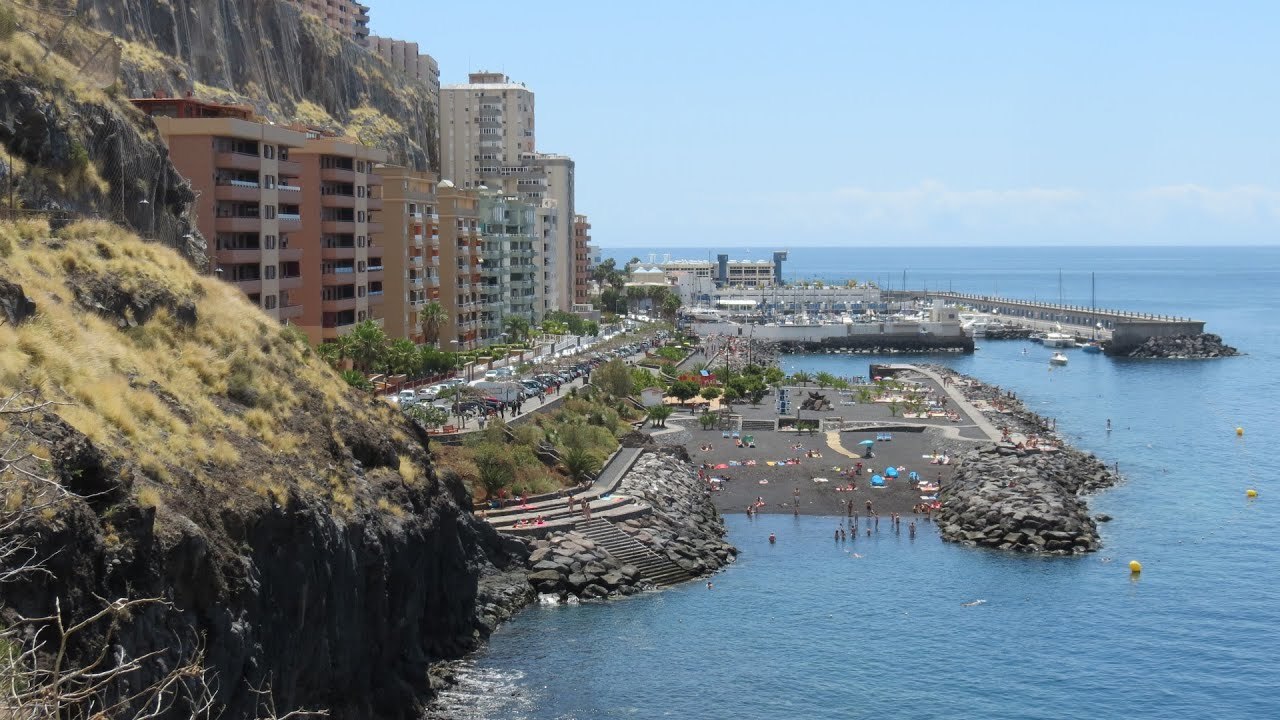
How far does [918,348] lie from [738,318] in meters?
35.5

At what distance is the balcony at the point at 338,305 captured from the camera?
242ft

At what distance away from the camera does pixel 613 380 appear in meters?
89.9

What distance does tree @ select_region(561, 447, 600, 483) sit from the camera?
201 ft

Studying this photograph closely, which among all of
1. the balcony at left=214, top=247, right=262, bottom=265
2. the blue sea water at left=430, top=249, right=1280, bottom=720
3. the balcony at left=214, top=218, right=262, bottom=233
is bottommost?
the blue sea water at left=430, top=249, right=1280, bottom=720

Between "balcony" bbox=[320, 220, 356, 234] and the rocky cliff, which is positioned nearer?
the rocky cliff

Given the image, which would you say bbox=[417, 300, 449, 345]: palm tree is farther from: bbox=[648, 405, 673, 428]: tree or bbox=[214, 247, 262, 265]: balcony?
bbox=[214, 247, 262, 265]: balcony

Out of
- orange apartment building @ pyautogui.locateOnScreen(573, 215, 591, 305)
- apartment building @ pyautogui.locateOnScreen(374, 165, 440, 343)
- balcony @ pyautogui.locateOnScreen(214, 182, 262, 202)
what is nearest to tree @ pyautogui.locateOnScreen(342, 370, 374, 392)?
balcony @ pyautogui.locateOnScreen(214, 182, 262, 202)

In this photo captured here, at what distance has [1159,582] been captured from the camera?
50875mm

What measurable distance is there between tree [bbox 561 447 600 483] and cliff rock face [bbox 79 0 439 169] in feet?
123

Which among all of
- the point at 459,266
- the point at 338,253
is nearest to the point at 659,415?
the point at 338,253

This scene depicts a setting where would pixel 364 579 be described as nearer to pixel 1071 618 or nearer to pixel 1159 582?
pixel 1071 618

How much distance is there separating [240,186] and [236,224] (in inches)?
70.8

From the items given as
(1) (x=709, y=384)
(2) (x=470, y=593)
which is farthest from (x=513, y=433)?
(1) (x=709, y=384)

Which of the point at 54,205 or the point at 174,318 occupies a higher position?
the point at 54,205
